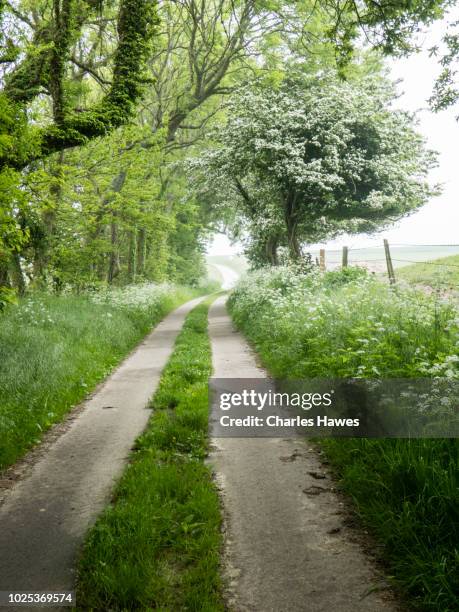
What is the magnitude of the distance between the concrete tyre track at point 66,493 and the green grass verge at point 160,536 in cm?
24

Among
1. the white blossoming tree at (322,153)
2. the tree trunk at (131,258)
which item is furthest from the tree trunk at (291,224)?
the tree trunk at (131,258)

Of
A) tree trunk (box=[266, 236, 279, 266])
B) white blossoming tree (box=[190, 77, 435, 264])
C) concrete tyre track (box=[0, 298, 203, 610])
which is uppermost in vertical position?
white blossoming tree (box=[190, 77, 435, 264])

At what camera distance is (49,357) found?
9438mm

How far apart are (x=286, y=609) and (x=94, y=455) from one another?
3.88 m

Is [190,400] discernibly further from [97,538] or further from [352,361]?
[97,538]

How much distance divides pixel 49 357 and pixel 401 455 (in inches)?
295

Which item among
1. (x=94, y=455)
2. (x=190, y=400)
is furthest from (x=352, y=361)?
(x=94, y=455)

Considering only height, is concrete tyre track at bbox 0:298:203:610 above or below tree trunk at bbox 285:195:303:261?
below

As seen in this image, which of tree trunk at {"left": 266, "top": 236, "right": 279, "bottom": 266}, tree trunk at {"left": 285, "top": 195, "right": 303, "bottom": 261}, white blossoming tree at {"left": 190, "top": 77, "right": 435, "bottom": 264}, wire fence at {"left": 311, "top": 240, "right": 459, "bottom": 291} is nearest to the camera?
wire fence at {"left": 311, "top": 240, "right": 459, "bottom": 291}

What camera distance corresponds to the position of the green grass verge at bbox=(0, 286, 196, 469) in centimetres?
709

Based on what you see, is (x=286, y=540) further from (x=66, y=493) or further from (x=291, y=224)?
(x=291, y=224)

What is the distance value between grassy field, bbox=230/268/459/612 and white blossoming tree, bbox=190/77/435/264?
402 inches

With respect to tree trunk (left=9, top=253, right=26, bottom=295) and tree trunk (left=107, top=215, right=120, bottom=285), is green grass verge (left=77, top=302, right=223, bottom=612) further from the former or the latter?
tree trunk (left=107, top=215, right=120, bottom=285)

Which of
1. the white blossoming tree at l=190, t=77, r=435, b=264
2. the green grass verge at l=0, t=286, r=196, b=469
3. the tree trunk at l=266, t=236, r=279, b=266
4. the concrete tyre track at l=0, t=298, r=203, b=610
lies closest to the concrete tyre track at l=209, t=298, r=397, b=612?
the concrete tyre track at l=0, t=298, r=203, b=610
